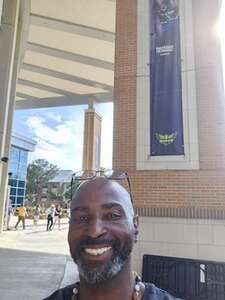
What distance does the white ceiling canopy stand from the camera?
13.4 meters

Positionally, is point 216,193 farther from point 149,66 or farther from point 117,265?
point 117,265

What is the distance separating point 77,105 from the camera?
22.0 meters

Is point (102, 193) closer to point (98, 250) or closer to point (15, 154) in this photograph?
point (98, 250)

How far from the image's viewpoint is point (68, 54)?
54.0ft

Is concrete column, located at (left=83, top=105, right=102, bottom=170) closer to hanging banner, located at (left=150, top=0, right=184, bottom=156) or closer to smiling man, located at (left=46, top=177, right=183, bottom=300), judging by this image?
hanging banner, located at (left=150, top=0, right=184, bottom=156)

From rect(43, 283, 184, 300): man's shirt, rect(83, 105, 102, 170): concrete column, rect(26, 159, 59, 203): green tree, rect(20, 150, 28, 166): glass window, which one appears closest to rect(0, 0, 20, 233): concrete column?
rect(43, 283, 184, 300): man's shirt

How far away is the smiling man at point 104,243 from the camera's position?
867mm

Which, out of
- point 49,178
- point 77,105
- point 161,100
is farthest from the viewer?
point 49,178

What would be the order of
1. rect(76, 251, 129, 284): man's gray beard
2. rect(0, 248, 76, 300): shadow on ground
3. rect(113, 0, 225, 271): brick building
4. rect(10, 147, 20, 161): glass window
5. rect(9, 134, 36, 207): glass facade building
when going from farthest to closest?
1. rect(10, 147, 20, 161): glass window
2. rect(9, 134, 36, 207): glass facade building
3. rect(113, 0, 225, 271): brick building
4. rect(0, 248, 76, 300): shadow on ground
5. rect(76, 251, 129, 284): man's gray beard

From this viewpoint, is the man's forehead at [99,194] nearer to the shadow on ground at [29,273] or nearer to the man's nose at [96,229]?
the man's nose at [96,229]

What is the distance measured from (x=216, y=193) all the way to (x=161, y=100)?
2.21 m

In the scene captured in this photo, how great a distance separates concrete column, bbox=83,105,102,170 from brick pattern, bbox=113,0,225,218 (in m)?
14.6

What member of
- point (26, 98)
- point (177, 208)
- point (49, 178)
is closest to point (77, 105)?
point (26, 98)

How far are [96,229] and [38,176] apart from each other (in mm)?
48606
